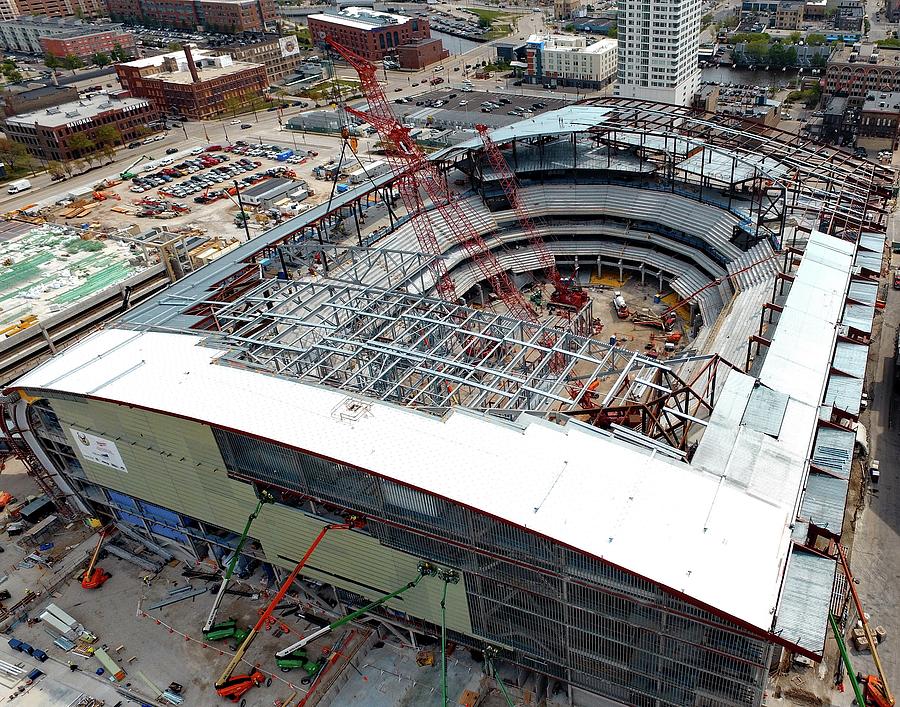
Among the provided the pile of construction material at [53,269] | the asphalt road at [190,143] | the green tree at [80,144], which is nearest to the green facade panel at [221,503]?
the pile of construction material at [53,269]

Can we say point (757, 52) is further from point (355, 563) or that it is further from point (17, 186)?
point (355, 563)

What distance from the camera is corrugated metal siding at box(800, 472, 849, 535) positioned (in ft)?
125

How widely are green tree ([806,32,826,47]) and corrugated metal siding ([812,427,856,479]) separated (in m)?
162

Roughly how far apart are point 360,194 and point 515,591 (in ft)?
183

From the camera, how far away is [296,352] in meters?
51.4

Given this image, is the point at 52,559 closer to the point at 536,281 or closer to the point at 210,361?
the point at 210,361

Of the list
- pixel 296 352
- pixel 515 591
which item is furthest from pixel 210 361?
pixel 515 591

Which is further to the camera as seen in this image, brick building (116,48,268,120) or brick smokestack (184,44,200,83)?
brick building (116,48,268,120)

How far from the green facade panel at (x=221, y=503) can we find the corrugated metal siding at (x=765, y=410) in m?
20.6

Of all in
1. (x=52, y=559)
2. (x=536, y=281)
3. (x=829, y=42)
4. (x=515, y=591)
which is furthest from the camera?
(x=829, y=42)

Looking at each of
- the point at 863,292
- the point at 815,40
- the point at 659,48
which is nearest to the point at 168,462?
the point at 863,292

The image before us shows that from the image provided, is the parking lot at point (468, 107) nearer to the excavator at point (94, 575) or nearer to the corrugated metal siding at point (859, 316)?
the corrugated metal siding at point (859, 316)

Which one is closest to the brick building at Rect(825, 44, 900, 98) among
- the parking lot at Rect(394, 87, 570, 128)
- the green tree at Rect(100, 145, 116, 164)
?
the parking lot at Rect(394, 87, 570, 128)

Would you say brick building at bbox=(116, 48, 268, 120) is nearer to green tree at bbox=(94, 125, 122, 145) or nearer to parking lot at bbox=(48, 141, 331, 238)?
green tree at bbox=(94, 125, 122, 145)
